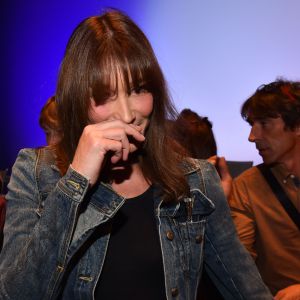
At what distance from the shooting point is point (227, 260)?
112cm

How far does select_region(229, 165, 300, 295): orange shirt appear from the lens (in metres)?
2.03

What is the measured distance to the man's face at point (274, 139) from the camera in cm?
236

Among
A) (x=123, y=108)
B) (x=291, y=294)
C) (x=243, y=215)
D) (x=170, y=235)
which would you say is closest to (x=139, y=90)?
(x=123, y=108)

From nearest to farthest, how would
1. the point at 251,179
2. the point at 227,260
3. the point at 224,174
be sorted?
the point at 227,260, the point at 251,179, the point at 224,174

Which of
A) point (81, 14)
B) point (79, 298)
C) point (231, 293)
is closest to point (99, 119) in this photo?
point (79, 298)

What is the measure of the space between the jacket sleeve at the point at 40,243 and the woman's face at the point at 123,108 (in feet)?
0.59

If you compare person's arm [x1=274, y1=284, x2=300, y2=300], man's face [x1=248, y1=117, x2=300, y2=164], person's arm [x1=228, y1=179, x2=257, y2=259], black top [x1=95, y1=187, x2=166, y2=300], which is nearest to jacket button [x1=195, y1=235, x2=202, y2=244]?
black top [x1=95, y1=187, x2=166, y2=300]

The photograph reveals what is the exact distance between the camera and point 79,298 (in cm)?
99

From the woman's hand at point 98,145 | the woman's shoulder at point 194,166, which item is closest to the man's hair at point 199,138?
the woman's shoulder at point 194,166

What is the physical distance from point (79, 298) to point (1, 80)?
3771mm

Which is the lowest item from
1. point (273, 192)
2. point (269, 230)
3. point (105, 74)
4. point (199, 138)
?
point (269, 230)

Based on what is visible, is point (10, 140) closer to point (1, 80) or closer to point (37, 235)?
point (1, 80)

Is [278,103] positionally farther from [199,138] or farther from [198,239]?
[198,239]

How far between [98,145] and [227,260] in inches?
18.3
